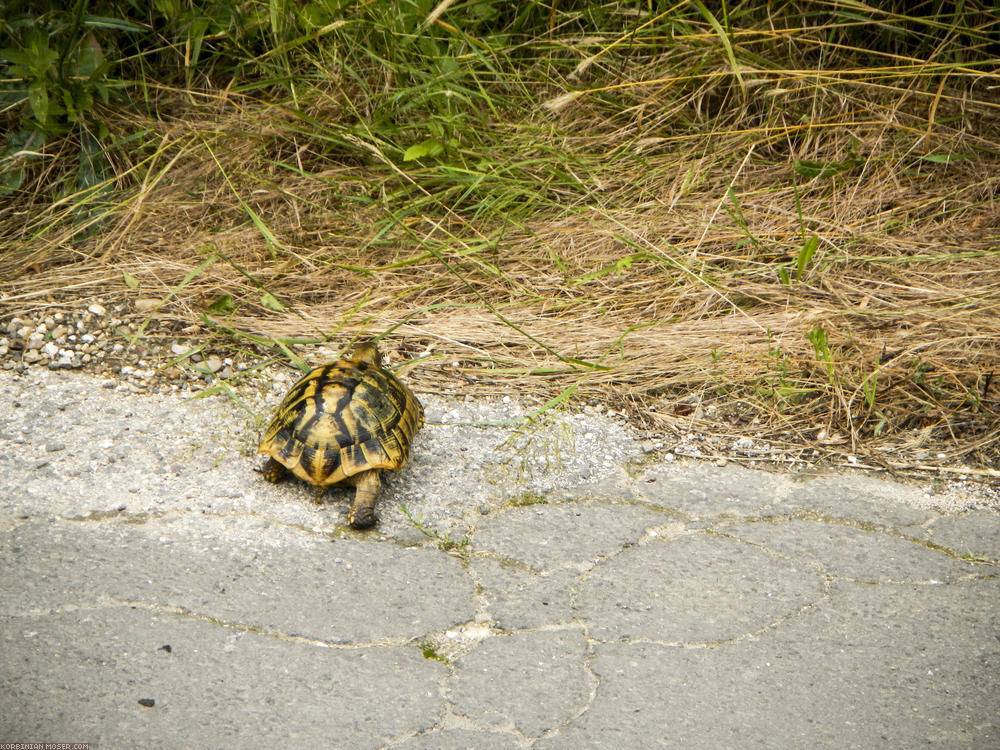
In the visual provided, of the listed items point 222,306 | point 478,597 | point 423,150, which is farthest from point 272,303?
point 478,597

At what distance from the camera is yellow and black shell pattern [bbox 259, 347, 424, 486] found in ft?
8.62

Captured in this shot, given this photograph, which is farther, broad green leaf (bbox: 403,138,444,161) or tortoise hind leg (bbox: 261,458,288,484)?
broad green leaf (bbox: 403,138,444,161)

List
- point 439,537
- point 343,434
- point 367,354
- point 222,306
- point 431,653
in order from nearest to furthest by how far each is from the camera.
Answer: point 431,653 < point 439,537 < point 343,434 < point 367,354 < point 222,306

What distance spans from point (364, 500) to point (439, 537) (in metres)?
0.24

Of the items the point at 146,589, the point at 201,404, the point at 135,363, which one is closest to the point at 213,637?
the point at 146,589

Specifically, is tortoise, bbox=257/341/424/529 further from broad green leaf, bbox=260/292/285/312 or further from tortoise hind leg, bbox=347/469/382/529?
broad green leaf, bbox=260/292/285/312

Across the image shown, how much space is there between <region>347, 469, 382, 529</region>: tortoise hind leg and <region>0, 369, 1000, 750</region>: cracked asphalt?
0.13 feet

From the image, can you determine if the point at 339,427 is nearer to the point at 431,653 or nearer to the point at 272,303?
the point at 431,653

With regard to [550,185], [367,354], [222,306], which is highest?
[550,185]

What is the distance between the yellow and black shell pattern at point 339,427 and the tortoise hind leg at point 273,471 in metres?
0.08

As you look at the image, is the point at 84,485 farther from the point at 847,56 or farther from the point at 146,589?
Result: the point at 847,56

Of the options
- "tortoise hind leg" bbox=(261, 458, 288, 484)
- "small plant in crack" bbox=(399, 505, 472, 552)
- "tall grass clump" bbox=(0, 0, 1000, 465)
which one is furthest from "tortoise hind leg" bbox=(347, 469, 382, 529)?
"tall grass clump" bbox=(0, 0, 1000, 465)

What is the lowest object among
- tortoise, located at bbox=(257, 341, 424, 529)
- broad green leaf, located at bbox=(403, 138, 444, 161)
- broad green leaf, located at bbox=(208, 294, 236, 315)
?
broad green leaf, located at bbox=(208, 294, 236, 315)

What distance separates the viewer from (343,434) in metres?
2.67
